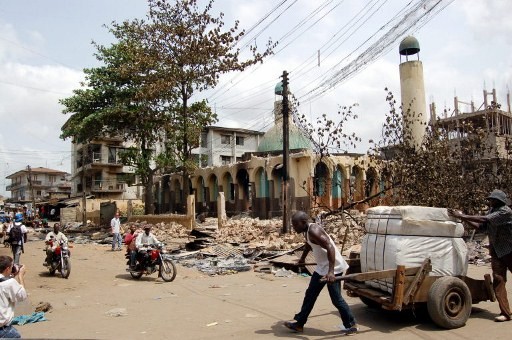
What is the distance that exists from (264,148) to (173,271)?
960 inches

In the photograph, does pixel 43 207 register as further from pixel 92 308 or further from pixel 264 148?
pixel 92 308

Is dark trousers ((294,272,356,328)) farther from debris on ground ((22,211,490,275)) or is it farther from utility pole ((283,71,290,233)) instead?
utility pole ((283,71,290,233))

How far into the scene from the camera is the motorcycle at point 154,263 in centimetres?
1217

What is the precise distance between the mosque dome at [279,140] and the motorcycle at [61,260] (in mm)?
22606

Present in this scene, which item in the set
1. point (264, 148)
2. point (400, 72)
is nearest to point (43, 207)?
point (264, 148)

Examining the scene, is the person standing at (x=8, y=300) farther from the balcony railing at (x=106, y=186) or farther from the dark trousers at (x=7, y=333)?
the balcony railing at (x=106, y=186)

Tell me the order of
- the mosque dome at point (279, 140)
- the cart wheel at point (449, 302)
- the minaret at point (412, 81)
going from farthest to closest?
the mosque dome at point (279, 140) < the minaret at point (412, 81) < the cart wheel at point (449, 302)

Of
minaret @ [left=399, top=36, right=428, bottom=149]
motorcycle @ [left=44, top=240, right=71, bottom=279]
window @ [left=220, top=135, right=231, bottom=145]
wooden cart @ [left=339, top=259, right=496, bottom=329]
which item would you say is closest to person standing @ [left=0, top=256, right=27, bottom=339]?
wooden cart @ [left=339, top=259, right=496, bottom=329]

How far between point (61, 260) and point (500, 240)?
11.0 meters

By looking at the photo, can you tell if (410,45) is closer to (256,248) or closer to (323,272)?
(256,248)

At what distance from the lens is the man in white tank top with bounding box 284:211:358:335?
5.86 metres

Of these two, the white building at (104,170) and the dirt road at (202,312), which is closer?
the dirt road at (202,312)

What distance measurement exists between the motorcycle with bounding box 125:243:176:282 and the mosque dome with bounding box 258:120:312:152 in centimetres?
2248

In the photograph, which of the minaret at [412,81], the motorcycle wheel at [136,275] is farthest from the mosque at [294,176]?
the motorcycle wheel at [136,275]
